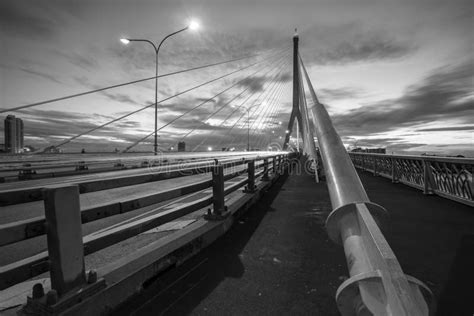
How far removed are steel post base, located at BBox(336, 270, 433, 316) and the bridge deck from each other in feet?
4.64

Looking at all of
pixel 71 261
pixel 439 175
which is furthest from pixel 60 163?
pixel 439 175

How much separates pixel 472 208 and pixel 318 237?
541cm

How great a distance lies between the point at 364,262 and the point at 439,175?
963cm

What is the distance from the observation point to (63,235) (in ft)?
6.73

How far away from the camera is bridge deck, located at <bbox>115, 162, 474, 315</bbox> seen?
8.32 feet

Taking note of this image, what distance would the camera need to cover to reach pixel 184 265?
340 centimetres

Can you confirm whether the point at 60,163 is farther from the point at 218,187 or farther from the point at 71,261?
the point at 71,261

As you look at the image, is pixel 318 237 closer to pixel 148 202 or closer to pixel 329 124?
pixel 329 124

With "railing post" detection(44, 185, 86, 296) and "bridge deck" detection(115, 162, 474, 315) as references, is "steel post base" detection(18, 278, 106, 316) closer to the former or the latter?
"railing post" detection(44, 185, 86, 296)

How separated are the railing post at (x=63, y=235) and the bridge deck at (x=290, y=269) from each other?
697mm

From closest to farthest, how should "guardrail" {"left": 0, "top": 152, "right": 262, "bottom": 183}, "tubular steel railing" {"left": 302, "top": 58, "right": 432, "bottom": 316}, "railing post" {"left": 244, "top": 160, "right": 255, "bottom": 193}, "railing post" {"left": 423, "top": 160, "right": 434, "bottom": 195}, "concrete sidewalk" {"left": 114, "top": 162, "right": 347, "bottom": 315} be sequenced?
"tubular steel railing" {"left": 302, "top": 58, "right": 432, "bottom": 316} < "concrete sidewalk" {"left": 114, "top": 162, "right": 347, "bottom": 315} < "guardrail" {"left": 0, "top": 152, "right": 262, "bottom": 183} < "railing post" {"left": 244, "top": 160, "right": 255, "bottom": 193} < "railing post" {"left": 423, "top": 160, "right": 434, "bottom": 195}

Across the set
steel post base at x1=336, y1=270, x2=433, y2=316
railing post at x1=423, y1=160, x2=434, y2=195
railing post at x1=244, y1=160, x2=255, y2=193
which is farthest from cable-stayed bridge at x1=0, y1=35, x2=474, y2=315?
railing post at x1=423, y1=160, x2=434, y2=195

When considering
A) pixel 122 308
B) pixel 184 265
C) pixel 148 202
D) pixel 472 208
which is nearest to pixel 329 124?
pixel 148 202

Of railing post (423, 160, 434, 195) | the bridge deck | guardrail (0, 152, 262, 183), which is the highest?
guardrail (0, 152, 262, 183)
